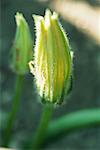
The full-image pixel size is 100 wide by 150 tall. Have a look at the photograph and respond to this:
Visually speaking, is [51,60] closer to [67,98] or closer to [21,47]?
[21,47]

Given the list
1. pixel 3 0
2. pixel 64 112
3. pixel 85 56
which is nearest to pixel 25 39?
pixel 64 112

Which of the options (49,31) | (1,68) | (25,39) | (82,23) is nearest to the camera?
(49,31)

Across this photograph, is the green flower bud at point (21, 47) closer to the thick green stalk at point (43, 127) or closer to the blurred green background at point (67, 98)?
the thick green stalk at point (43, 127)

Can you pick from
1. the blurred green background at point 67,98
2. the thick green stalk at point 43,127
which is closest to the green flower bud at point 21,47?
the thick green stalk at point 43,127

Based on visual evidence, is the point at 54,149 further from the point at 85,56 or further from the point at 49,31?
the point at 49,31

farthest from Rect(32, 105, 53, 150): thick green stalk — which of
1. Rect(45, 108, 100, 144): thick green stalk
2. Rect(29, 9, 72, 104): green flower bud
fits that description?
Rect(29, 9, 72, 104): green flower bud
